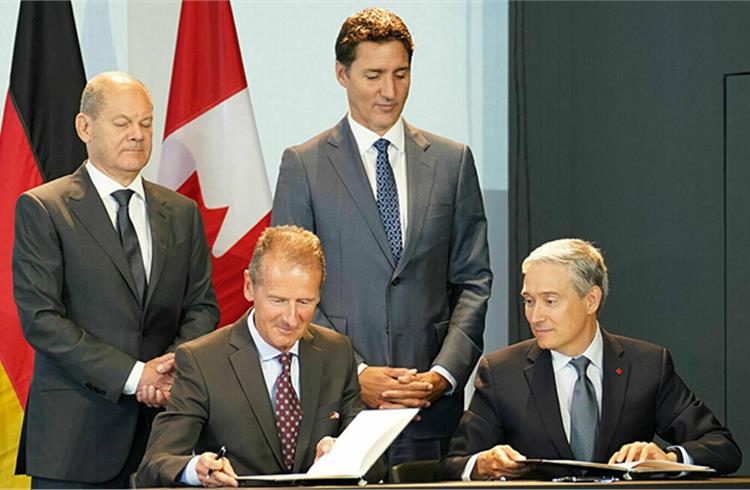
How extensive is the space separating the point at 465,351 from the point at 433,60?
7.22ft

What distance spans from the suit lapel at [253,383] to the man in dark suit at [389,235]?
66 centimetres

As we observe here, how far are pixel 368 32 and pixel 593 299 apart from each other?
105cm

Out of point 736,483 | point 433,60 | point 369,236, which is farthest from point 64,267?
point 433,60

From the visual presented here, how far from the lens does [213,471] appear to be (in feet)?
8.96

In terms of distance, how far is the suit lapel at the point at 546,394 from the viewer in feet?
11.2

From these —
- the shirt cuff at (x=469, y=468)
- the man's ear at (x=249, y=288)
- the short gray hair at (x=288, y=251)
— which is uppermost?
the short gray hair at (x=288, y=251)

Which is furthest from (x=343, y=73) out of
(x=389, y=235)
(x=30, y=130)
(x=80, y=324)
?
(x=30, y=130)

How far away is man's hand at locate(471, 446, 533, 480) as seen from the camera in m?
3.10

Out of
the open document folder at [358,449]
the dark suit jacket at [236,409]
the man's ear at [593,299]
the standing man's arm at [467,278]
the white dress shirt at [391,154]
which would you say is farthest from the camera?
the white dress shirt at [391,154]

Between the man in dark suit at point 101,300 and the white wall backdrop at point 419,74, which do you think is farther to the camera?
the white wall backdrop at point 419,74

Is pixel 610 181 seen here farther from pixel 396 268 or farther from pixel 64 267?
pixel 64 267

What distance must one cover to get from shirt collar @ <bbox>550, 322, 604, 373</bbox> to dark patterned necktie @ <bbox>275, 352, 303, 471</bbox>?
79cm

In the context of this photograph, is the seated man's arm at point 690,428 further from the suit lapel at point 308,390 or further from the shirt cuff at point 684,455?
the suit lapel at point 308,390

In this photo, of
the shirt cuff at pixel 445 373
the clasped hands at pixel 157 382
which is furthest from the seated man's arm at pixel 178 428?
the shirt cuff at pixel 445 373
